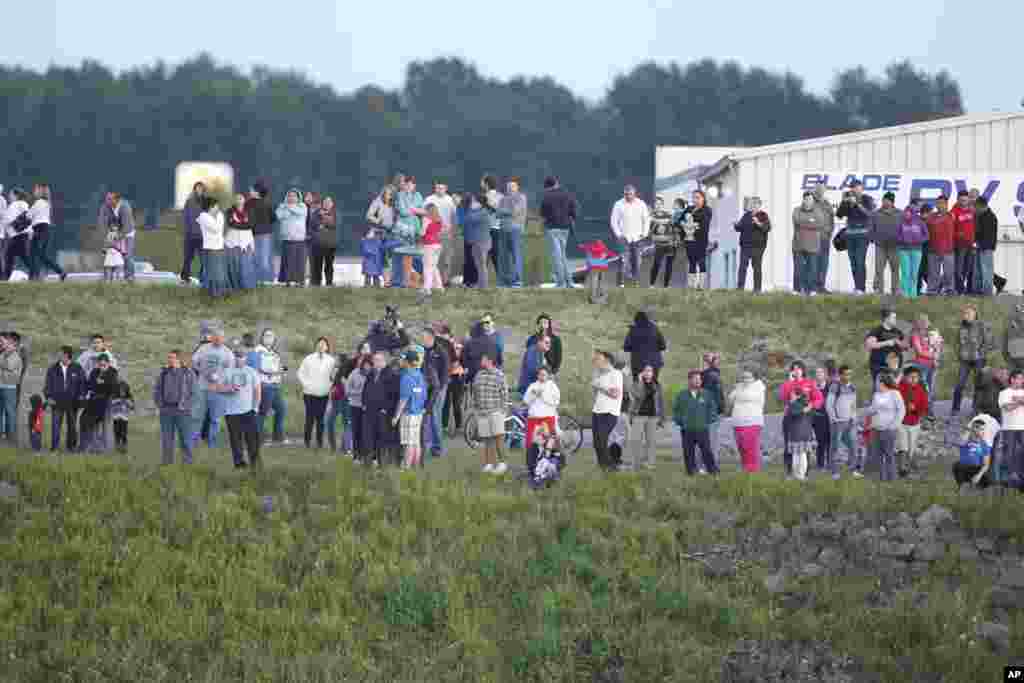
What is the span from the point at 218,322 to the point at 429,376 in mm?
8285

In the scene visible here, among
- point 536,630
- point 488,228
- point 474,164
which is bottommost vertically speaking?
point 536,630

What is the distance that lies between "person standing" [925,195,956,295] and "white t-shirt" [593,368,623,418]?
39.3 ft

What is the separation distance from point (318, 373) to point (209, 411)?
1.60m

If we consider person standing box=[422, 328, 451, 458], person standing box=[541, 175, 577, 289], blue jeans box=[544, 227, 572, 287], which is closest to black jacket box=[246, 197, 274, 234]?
person standing box=[541, 175, 577, 289]

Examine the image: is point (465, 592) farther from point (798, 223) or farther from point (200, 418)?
point (798, 223)

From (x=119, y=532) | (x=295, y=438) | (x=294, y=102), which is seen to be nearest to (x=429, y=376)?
(x=295, y=438)

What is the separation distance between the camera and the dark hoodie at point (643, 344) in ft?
95.8

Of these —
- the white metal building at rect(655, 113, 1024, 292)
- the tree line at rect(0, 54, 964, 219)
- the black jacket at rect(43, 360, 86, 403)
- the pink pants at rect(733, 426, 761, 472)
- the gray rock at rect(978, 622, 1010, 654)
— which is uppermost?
the tree line at rect(0, 54, 964, 219)

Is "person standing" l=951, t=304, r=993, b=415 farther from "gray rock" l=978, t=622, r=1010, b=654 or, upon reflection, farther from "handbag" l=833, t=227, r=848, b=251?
"gray rock" l=978, t=622, r=1010, b=654

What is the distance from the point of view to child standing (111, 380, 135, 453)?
1092 inches

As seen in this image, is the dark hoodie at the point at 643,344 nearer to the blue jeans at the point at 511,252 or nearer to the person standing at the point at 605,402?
the person standing at the point at 605,402

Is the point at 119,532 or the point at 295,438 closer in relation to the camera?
the point at 119,532

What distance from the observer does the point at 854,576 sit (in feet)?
81.2

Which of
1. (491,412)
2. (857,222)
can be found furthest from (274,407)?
(857,222)
